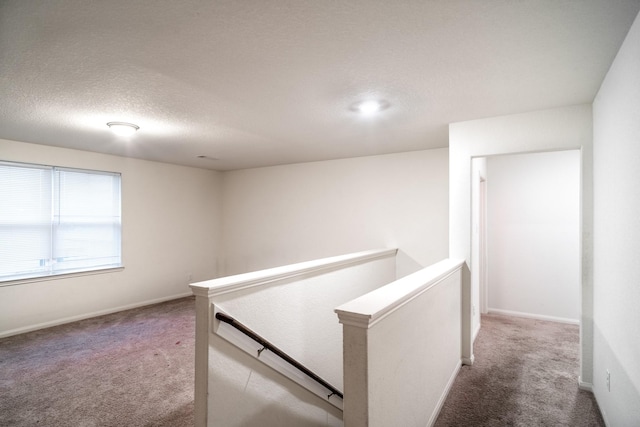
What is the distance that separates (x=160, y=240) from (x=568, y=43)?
19.1 ft

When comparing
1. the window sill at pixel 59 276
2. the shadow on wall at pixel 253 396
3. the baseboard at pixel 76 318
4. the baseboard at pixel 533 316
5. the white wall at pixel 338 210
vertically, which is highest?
the white wall at pixel 338 210

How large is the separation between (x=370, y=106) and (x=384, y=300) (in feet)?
5.99

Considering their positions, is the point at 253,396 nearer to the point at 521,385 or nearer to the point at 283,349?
the point at 283,349

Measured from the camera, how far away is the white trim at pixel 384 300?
4.60 feet

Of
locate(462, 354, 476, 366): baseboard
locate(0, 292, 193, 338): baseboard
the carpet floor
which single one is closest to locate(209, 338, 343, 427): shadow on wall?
the carpet floor

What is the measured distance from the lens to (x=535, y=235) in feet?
15.6

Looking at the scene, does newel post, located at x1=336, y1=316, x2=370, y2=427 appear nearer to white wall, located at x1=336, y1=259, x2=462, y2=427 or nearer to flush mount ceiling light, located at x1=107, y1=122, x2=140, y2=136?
white wall, located at x1=336, y1=259, x2=462, y2=427

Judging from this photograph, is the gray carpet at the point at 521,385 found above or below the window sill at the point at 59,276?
below

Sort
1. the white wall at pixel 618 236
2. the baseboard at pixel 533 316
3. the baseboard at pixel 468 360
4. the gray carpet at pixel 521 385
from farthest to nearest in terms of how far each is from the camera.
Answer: the baseboard at pixel 533 316 < the baseboard at pixel 468 360 < the gray carpet at pixel 521 385 < the white wall at pixel 618 236

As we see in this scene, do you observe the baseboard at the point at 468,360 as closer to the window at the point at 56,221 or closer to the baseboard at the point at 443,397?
the baseboard at the point at 443,397

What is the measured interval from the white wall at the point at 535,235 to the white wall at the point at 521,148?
2028mm

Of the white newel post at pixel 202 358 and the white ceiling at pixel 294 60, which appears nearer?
the white ceiling at pixel 294 60

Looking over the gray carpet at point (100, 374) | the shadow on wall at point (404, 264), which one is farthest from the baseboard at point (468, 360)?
the gray carpet at point (100, 374)

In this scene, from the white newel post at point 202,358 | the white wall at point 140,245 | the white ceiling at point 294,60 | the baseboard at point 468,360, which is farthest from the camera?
the white wall at point 140,245
